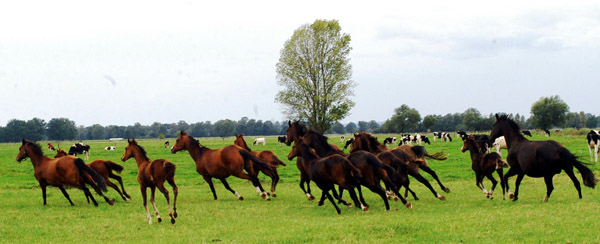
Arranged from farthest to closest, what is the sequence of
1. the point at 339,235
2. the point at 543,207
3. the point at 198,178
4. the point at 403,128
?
the point at 403,128
the point at 198,178
the point at 543,207
the point at 339,235

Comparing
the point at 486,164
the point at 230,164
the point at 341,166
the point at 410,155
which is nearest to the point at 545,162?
the point at 486,164

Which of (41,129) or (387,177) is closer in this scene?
(387,177)

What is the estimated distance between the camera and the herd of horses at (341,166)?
11.3m

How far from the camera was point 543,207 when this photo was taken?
10.9 metres

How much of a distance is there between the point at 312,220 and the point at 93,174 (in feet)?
21.0

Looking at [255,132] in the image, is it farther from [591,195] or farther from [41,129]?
[591,195]

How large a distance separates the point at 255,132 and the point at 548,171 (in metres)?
143

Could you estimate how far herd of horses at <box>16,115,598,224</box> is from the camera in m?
11.3

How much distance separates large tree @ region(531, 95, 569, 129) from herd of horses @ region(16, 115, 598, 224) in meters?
90.0

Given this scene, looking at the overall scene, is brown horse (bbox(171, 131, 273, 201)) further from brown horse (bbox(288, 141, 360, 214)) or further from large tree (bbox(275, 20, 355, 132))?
large tree (bbox(275, 20, 355, 132))

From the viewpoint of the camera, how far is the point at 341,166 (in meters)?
11.2

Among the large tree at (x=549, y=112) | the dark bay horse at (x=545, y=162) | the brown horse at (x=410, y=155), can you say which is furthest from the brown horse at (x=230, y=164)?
the large tree at (x=549, y=112)

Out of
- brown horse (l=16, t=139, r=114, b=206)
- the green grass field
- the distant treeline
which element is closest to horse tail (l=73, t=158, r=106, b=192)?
brown horse (l=16, t=139, r=114, b=206)

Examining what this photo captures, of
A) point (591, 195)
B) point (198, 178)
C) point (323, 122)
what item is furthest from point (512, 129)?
point (323, 122)
